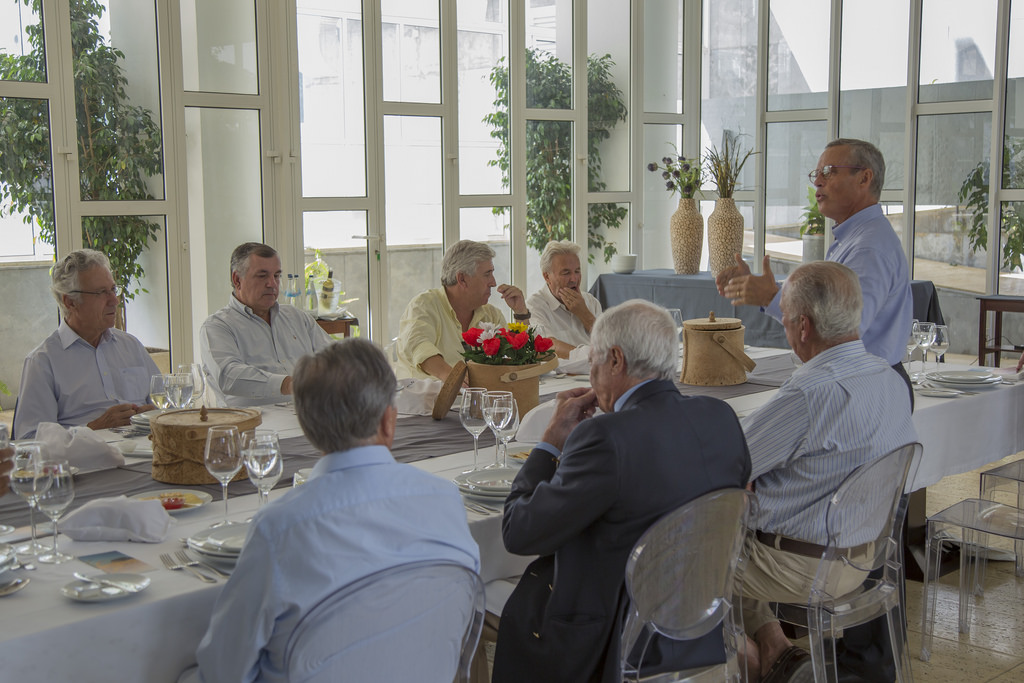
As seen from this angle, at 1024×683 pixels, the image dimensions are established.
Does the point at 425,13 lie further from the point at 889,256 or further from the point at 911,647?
the point at 911,647

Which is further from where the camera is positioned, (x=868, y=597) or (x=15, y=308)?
(x=15, y=308)

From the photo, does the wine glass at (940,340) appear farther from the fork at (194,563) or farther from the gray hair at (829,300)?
the fork at (194,563)

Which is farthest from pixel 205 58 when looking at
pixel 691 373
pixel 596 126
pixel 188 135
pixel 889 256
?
pixel 889 256

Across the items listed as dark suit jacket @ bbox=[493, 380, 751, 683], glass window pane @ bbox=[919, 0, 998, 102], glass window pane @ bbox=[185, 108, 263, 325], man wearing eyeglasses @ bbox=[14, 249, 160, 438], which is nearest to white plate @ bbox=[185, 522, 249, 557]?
dark suit jacket @ bbox=[493, 380, 751, 683]

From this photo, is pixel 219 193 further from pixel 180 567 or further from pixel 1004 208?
pixel 1004 208

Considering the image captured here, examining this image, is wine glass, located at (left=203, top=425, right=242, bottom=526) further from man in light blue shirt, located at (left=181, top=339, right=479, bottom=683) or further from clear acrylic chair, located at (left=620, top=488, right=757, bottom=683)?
clear acrylic chair, located at (left=620, top=488, right=757, bottom=683)

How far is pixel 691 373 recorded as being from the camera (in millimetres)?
3709

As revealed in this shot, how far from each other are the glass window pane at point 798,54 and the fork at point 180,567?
7.75 meters

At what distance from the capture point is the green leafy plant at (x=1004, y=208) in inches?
302

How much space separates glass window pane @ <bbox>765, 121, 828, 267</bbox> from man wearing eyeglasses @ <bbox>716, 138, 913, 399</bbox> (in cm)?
502

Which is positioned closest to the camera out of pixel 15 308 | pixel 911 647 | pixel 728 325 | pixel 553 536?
pixel 553 536

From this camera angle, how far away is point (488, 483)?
237 cm

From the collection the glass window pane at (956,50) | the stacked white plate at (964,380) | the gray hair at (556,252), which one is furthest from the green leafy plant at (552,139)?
the stacked white plate at (964,380)

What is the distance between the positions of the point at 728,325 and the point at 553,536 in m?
1.88
